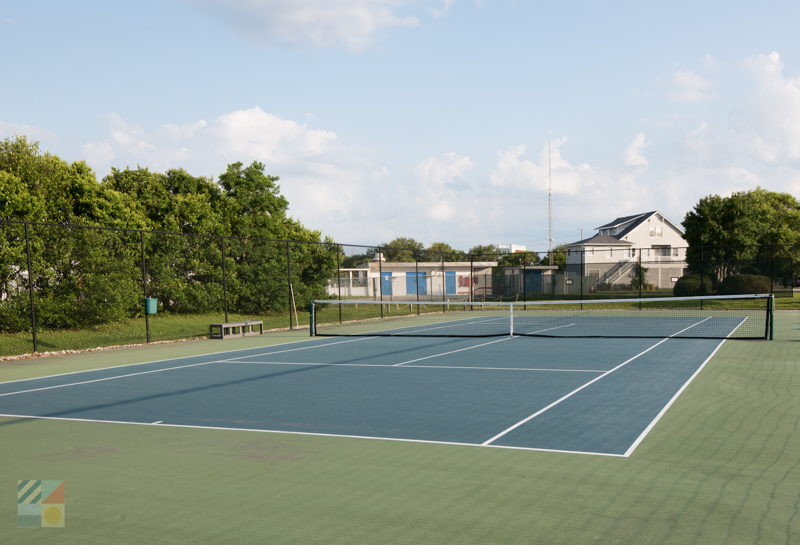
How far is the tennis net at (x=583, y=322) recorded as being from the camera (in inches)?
722

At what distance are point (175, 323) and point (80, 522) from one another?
66.0 ft

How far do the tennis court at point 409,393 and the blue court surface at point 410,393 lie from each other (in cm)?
2

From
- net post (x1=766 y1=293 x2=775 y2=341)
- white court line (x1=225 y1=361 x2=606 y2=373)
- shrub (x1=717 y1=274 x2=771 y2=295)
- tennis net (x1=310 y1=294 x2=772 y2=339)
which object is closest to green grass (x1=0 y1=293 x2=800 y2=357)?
tennis net (x1=310 y1=294 x2=772 y2=339)

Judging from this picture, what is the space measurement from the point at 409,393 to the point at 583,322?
15691mm

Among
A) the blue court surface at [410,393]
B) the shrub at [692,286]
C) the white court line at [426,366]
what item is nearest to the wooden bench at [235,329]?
the blue court surface at [410,393]

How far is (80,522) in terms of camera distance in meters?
4.52

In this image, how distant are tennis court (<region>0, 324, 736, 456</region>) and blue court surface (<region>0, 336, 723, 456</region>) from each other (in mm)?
19

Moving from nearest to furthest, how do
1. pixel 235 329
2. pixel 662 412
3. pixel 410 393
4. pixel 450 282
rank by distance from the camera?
pixel 662 412 → pixel 410 393 → pixel 235 329 → pixel 450 282

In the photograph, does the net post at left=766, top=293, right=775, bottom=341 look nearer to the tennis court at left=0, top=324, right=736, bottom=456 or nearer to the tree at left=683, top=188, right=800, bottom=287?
the tennis court at left=0, top=324, right=736, bottom=456

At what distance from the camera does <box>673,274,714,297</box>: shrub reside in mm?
33816

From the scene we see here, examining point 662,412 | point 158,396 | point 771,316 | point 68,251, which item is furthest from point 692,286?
point 158,396

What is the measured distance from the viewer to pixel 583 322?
78.0 ft

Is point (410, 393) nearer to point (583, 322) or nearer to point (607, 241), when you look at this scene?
point (583, 322)

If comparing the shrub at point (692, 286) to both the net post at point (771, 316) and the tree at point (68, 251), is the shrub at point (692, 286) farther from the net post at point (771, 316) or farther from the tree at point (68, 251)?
the tree at point (68, 251)
